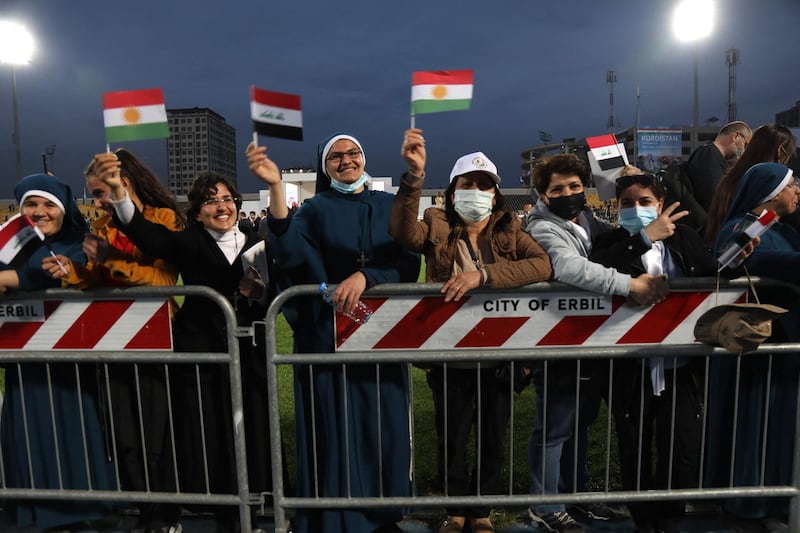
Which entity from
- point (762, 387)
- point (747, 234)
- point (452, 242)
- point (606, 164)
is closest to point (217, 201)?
point (452, 242)

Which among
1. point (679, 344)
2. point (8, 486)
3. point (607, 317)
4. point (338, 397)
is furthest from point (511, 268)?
point (8, 486)

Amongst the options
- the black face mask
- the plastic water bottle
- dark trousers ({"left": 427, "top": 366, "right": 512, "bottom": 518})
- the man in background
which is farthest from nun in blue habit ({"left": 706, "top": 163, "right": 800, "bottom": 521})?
the plastic water bottle

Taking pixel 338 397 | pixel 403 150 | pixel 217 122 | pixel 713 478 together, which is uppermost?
pixel 217 122

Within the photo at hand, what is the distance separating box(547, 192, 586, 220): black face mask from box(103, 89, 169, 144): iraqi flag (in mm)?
2089

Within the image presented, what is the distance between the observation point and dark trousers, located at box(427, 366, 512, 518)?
9.55ft

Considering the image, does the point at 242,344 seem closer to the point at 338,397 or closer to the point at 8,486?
the point at 338,397

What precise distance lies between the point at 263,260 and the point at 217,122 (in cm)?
489

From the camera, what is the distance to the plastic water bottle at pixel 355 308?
2.63 metres

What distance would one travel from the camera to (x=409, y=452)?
292cm

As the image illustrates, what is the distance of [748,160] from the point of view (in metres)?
3.30

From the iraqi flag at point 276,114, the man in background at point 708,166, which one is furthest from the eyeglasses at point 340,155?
the man in background at point 708,166

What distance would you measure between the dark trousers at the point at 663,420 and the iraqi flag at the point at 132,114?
2.76 meters

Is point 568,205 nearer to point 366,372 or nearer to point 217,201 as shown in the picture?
point 366,372

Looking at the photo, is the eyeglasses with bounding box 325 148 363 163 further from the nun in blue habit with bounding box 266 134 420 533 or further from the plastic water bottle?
the plastic water bottle
